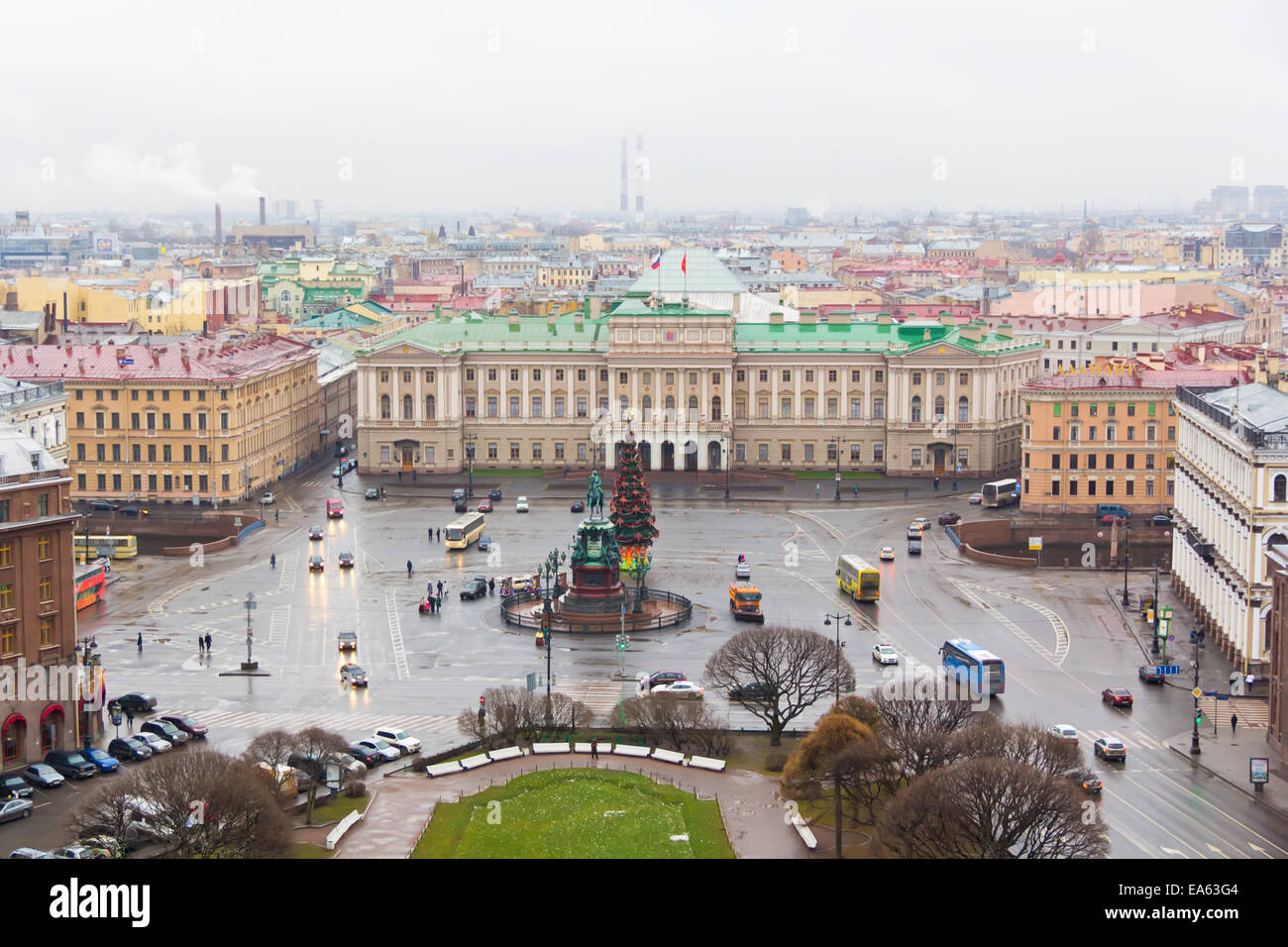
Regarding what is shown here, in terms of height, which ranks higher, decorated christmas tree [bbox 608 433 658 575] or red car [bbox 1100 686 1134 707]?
decorated christmas tree [bbox 608 433 658 575]

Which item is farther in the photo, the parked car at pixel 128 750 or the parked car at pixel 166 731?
the parked car at pixel 166 731

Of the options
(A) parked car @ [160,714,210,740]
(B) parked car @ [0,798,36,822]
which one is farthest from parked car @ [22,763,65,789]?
(A) parked car @ [160,714,210,740]

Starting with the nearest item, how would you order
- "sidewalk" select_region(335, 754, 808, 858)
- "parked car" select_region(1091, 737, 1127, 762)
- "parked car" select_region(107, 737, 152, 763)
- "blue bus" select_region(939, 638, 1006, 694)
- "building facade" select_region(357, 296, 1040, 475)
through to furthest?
1. "sidewalk" select_region(335, 754, 808, 858)
2. "parked car" select_region(1091, 737, 1127, 762)
3. "parked car" select_region(107, 737, 152, 763)
4. "blue bus" select_region(939, 638, 1006, 694)
5. "building facade" select_region(357, 296, 1040, 475)

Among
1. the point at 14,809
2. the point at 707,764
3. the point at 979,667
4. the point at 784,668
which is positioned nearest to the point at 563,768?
the point at 707,764

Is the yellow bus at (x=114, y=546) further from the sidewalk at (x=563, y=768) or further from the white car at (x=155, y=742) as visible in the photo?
the sidewalk at (x=563, y=768)

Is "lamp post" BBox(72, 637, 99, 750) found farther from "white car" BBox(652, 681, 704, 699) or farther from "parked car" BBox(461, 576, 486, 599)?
"parked car" BBox(461, 576, 486, 599)

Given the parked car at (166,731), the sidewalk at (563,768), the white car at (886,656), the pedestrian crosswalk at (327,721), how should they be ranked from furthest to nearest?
the white car at (886,656), the pedestrian crosswalk at (327,721), the parked car at (166,731), the sidewalk at (563,768)

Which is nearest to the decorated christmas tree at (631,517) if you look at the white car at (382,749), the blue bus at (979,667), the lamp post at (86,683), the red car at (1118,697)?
the blue bus at (979,667)

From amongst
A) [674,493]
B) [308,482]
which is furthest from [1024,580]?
[308,482]
